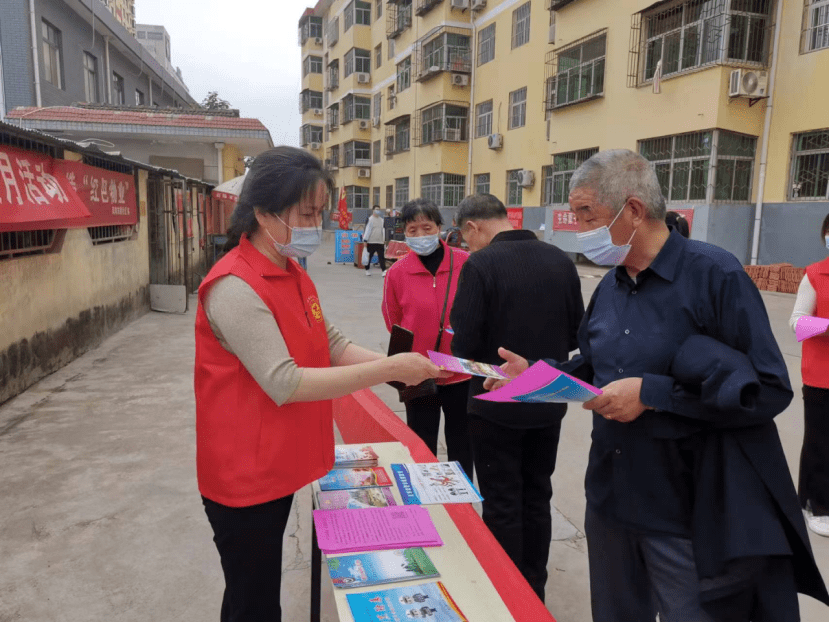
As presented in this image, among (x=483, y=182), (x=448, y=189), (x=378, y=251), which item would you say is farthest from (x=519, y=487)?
(x=448, y=189)

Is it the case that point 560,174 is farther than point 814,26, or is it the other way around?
point 560,174

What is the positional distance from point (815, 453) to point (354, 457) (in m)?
2.33

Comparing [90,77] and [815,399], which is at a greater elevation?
[90,77]

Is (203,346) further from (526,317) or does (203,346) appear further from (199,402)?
(526,317)

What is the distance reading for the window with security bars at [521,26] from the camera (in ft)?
62.0

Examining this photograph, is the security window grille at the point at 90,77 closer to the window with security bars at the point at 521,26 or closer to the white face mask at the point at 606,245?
the window with security bars at the point at 521,26

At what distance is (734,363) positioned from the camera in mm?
1342

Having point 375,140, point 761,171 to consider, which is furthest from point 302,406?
point 375,140

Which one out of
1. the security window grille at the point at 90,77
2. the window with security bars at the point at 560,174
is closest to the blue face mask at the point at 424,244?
the window with security bars at the point at 560,174

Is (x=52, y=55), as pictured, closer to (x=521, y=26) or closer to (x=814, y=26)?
(x=521, y=26)

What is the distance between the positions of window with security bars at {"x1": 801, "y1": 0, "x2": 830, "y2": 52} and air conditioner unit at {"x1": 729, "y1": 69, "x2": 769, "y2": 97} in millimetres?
836

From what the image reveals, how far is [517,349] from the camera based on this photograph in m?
2.45

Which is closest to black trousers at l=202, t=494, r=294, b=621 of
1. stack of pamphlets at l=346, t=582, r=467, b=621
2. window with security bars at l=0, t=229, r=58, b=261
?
stack of pamphlets at l=346, t=582, r=467, b=621

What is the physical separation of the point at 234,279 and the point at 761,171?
13500 mm
